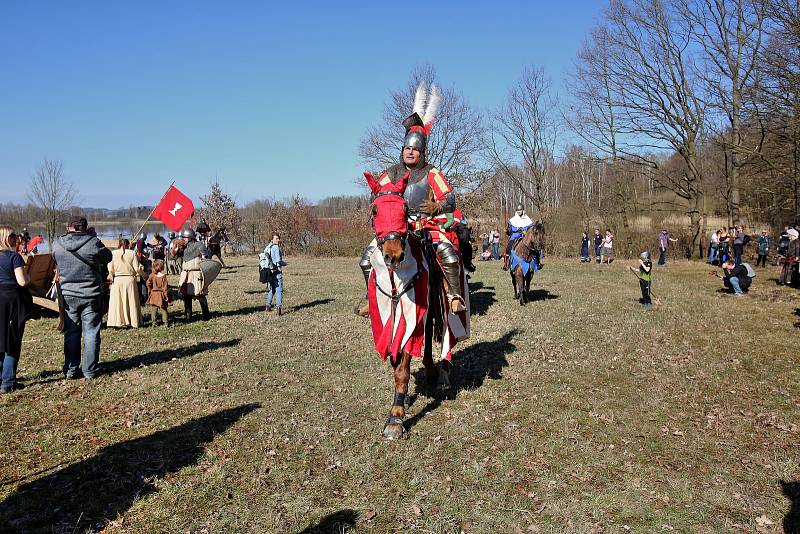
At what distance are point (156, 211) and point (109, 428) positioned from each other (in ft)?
37.1

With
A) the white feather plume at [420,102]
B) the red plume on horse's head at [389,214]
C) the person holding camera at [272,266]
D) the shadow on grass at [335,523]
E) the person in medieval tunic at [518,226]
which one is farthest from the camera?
the person in medieval tunic at [518,226]

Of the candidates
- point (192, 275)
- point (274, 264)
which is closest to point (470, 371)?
point (274, 264)

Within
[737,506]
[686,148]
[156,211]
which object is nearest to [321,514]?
[737,506]

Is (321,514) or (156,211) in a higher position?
(156,211)

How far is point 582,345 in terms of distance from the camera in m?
10.0

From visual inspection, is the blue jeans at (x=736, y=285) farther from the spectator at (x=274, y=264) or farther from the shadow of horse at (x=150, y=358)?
the shadow of horse at (x=150, y=358)

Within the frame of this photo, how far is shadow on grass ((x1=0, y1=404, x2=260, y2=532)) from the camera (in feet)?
14.4

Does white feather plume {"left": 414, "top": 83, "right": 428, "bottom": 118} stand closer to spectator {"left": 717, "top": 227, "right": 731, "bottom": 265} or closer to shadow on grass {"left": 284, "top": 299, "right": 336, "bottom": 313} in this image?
shadow on grass {"left": 284, "top": 299, "right": 336, "bottom": 313}

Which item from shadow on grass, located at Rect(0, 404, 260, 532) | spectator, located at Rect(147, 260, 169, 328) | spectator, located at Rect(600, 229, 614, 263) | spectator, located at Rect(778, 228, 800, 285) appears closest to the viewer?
shadow on grass, located at Rect(0, 404, 260, 532)

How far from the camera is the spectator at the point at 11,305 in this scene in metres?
7.40

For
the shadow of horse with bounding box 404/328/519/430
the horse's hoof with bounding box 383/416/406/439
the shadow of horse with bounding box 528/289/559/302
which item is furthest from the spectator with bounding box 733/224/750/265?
the horse's hoof with bounding box 383/416/406/439

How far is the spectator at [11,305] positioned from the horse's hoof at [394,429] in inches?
207

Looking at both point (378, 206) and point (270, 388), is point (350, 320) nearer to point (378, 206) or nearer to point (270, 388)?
point (270, 388)

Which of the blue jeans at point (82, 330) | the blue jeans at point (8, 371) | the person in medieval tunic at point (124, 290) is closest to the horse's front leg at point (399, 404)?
the blue jeans at point (82, 330)
